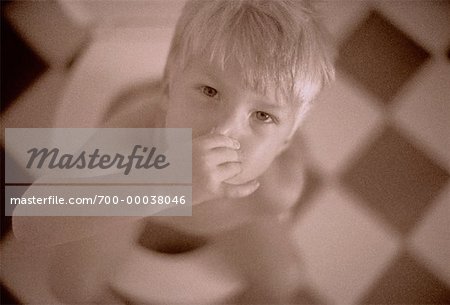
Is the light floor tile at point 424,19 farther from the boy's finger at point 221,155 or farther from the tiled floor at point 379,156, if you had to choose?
the boy's finger at point 221,155

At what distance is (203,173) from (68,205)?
0.35 ft

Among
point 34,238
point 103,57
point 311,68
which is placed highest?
point 311,68

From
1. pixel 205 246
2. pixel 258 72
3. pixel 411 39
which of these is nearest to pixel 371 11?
pixel 411 39

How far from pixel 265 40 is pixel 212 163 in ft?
0.32

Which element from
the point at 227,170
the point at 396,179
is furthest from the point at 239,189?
the point at 396,179

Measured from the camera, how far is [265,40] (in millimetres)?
331

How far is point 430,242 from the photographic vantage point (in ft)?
1.38

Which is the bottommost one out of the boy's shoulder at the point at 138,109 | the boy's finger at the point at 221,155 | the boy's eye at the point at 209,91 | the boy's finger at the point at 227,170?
the boy's shoulder at the point at 138,109

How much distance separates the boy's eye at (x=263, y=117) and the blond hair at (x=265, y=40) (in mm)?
19

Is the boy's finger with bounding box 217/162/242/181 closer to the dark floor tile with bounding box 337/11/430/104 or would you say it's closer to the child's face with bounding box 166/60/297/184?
the child's face with bounding box 166/60/297/184

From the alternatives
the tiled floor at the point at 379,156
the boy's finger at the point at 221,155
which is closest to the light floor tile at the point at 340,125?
the tiled floor at the point at 379,156

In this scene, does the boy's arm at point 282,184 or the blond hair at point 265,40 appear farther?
the boy's arm at point 282,184

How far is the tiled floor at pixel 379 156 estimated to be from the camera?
0.42 m

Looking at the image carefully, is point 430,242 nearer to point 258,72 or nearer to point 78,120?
point 258,72
